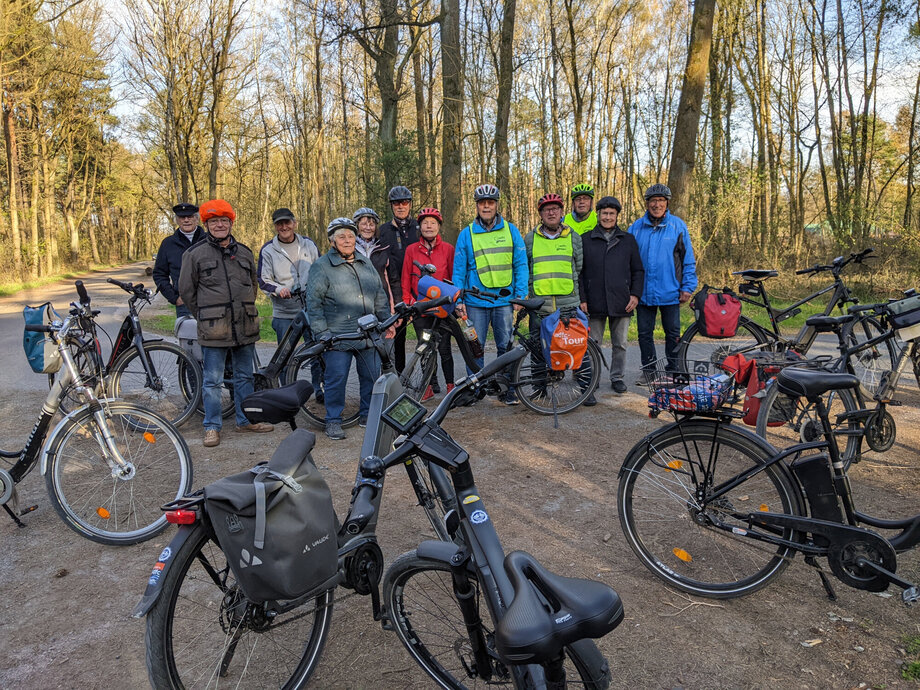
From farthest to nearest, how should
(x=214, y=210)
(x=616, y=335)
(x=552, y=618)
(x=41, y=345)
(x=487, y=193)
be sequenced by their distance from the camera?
(x=616, y=335) → (x=487, y=193) → (x=214, y=210) → (x=41, y=345) → (x=552, y=618)

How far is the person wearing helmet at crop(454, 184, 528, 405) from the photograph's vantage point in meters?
6.30

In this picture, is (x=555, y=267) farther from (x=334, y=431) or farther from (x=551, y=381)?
(x=334, y=431)

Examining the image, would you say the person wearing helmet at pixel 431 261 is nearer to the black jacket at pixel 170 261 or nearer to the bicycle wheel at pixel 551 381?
the bicycle wheel at pixel 551 381

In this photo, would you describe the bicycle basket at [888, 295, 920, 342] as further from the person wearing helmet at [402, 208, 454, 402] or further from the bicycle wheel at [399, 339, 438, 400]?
the person wearing helmet at [402, 208, 454, 402]

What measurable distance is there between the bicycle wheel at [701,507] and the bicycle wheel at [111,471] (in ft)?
9.28

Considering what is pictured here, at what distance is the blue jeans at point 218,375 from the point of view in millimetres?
5645

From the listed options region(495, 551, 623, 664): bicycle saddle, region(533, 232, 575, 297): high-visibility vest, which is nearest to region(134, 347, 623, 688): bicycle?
region(495, 551, 623, 664): bicycle saddle

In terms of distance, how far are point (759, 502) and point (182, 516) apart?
102 inches

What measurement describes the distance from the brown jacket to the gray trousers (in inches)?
147

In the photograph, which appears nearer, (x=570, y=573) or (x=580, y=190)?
(x=570, y=573)

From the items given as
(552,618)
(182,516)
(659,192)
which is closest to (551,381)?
(659,192)

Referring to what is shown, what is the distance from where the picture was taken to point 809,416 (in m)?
3.85

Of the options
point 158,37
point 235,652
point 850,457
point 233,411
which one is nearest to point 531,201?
point 158,37

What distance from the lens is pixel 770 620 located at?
2.85 meters
